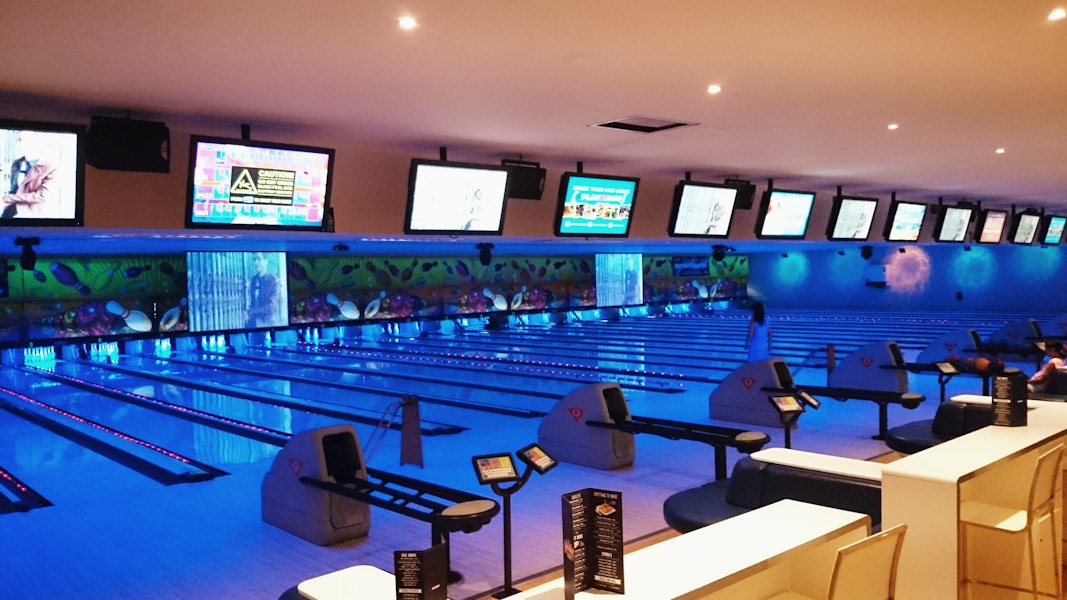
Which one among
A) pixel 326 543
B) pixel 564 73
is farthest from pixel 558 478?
pixel 564 73

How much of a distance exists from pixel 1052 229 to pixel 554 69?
37.8 ft

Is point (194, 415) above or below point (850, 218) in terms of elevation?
below

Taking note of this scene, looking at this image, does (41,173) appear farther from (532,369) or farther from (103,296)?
(103,296)

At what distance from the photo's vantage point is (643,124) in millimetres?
4652

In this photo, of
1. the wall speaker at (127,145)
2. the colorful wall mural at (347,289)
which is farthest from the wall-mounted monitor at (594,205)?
the colorful wall mural at (347,289)

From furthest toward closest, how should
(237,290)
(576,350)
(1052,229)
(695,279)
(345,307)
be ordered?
(695,279)
(345,307)
(237,290)
(576,350)
(1052,229)

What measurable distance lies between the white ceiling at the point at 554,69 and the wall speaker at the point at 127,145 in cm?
8

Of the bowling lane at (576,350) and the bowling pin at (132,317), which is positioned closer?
the bowling lane at (576,350)

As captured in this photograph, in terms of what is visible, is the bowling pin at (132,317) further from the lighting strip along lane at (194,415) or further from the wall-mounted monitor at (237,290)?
the lighting strip along lane at (194,415)

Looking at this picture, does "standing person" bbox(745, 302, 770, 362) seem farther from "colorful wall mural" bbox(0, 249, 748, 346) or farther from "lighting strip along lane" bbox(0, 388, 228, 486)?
"colorful wall mural" bbox(0, 249, 748, 346)

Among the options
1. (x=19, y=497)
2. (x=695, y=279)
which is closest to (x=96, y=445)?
(x=19, y=497)

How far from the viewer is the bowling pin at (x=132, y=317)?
13.5 metres

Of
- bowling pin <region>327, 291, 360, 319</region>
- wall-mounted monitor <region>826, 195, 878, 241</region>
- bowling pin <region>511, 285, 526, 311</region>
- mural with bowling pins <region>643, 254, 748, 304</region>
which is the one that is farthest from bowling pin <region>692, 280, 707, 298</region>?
Answer: wall-mounted monitor <region>826, 195, 878, 241</region>

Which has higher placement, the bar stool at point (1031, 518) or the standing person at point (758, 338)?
the standing person at point (758, 338)
